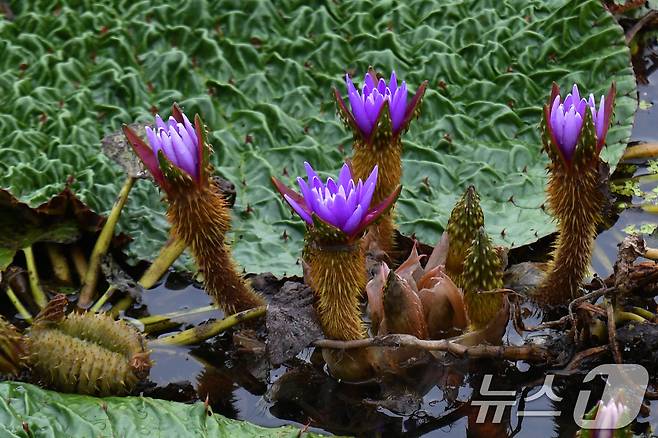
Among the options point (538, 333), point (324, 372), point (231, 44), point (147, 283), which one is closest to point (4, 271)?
point (147, 283)

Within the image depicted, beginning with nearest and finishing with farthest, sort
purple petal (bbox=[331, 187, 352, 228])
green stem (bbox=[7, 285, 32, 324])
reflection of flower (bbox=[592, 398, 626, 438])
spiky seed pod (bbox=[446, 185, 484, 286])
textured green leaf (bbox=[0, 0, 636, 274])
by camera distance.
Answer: reflection of flower (bbox=[592, 398, 626, 438]) < purple petal (bbox=[331, 187, 352, 228]) < spiky seed pod (bbox=[446, 185, 484, 286]) < green stem (bbox=[7, 285, 32, 324]) < textured green leaf (bbox=[0, 0, 636, 274])

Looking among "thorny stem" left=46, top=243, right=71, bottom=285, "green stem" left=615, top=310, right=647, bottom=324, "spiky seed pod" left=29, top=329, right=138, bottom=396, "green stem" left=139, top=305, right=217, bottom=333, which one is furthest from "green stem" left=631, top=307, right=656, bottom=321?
"thorny stem" left=46, top=243, right=71, bottom=285

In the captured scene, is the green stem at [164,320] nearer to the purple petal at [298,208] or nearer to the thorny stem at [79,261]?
the thorny stem at [79,261]

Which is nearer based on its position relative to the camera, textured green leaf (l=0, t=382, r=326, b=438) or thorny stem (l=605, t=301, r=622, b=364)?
textured green leaf (l=0, t=382, r=326, b=438)

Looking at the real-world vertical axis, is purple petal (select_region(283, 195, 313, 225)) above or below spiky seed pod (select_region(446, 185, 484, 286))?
above

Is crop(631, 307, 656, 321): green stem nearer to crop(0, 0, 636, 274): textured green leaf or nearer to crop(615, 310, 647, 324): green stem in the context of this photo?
crop(615, 310, 647, 324): green stem

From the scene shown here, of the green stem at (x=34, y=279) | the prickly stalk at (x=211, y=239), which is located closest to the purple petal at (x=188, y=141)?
the prickly stalk at (x=211, y=239)

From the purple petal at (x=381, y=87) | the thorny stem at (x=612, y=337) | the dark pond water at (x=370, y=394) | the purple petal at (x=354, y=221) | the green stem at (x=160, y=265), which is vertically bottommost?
the dark pond water at (x=370, y=394)

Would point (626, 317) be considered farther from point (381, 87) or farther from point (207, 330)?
point (207, 330)
